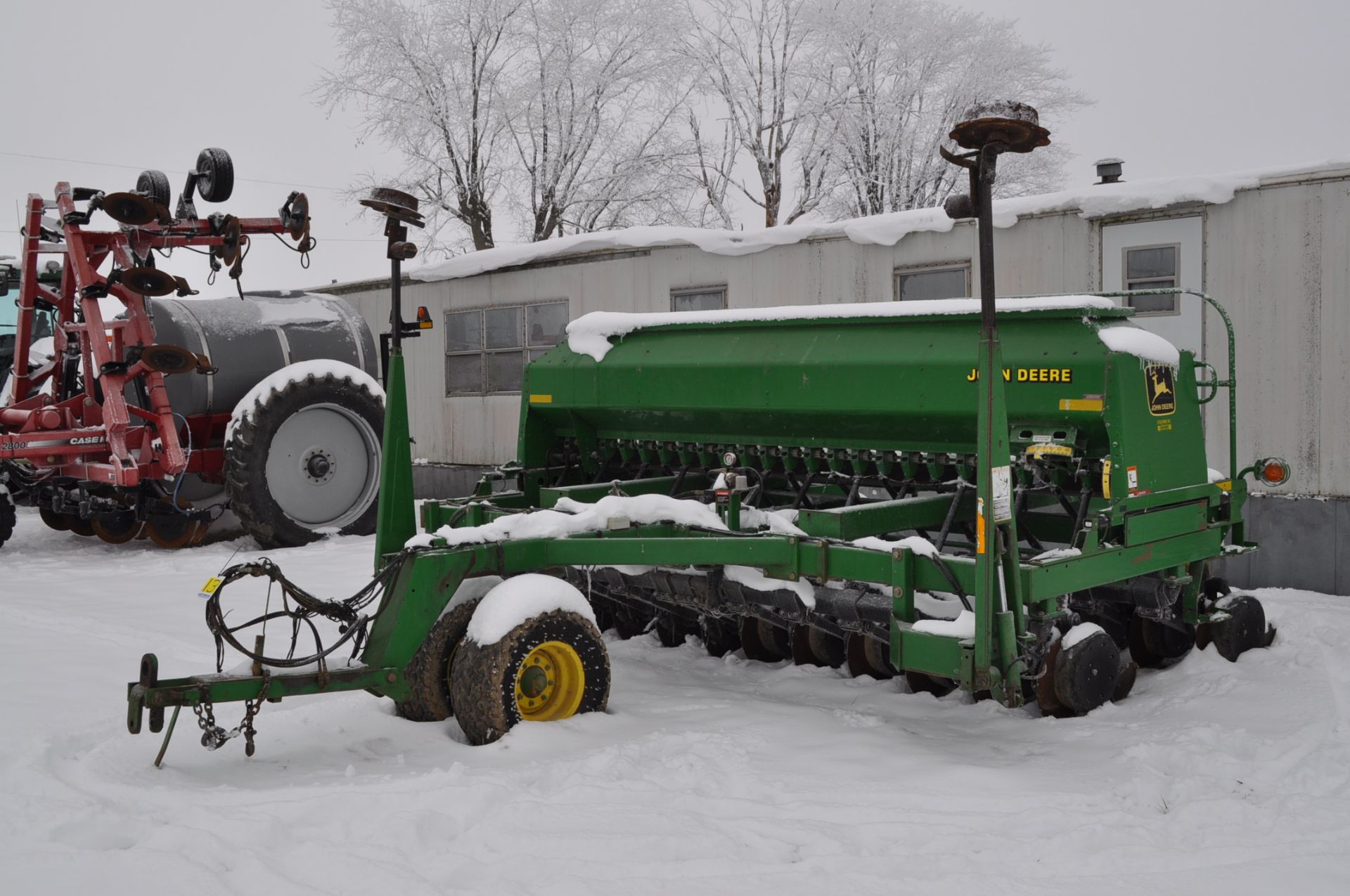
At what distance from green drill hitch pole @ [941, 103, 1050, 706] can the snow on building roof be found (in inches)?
161

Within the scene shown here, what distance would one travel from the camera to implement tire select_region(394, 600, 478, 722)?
4.72 m

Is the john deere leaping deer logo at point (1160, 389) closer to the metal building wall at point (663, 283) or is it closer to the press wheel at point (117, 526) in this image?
the metal building wall at point (663, 283)

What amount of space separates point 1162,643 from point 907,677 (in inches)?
50.4

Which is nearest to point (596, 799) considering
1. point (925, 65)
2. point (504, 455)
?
point (504, 455)

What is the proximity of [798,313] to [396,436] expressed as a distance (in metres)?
2.15

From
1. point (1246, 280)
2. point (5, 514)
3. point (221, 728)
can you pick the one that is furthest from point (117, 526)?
point (1246, 280)

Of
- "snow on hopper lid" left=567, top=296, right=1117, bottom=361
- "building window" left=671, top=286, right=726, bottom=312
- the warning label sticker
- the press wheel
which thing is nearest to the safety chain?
the warning label sticker

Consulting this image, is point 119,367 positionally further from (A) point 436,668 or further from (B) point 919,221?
(B) point 919,221

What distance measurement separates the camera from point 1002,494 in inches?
166

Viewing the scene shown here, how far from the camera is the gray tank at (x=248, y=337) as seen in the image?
32.3ft

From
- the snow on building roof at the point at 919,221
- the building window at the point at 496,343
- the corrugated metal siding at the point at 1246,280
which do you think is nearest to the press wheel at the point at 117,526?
the building window at the point at 496,343

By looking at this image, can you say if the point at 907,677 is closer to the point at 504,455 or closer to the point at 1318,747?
the point at 1318,747

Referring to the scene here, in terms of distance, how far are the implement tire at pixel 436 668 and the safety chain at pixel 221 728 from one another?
25.4 inches

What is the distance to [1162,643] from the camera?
5723 mm
